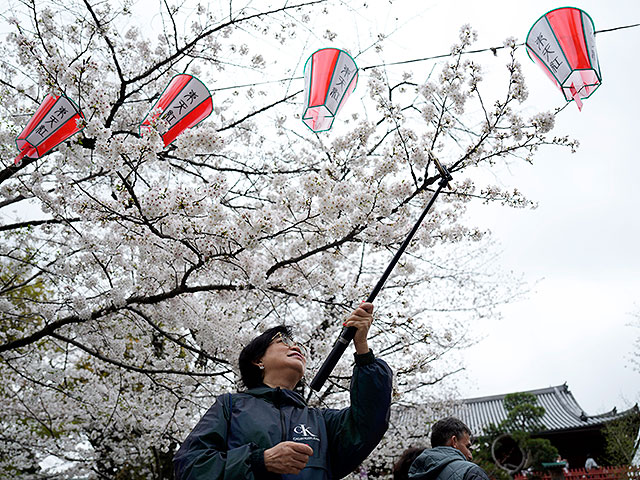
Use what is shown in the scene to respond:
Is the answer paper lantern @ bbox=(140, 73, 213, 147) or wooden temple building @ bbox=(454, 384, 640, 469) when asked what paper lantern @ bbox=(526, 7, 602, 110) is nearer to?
paper lantern @ bbox=(140, 73, 213, 147)

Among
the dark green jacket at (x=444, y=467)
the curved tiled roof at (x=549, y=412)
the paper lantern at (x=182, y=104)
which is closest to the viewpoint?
the dark green jacket at (x=444, y=467)

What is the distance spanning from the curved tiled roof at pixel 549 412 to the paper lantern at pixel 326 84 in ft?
49.4

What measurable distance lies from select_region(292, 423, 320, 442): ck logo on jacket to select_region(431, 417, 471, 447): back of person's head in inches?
58.7

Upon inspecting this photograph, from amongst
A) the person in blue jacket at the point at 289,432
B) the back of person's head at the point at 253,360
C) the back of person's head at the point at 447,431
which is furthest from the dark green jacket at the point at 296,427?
the back of person's head at the point at 447,431

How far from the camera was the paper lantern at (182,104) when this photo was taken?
413 centimetres

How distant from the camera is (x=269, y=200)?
5.93 m

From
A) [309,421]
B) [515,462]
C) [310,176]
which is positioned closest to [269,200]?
[310,176]

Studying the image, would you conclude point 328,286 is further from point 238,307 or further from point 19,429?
point 19,429

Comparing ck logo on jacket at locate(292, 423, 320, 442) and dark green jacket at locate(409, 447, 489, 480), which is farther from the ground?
ck logo on jacket at locate(292, 423, 320, 442)

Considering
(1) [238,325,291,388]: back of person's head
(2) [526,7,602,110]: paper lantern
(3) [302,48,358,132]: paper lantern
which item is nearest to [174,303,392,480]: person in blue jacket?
(1) [238,325,291,388]: back of person's head

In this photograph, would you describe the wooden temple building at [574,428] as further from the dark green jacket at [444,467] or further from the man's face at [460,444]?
the dark green jacket at [444,467]

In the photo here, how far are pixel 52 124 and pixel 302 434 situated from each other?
3.47 metres

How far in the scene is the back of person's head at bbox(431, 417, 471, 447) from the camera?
9.89 ft

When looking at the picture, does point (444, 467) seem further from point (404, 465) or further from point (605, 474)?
point (605, 474)
